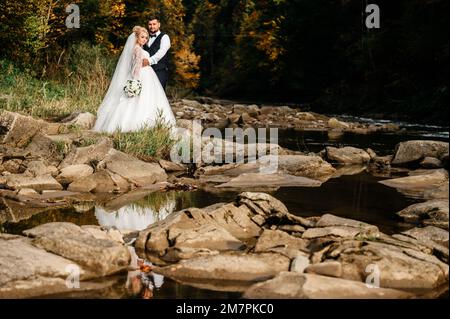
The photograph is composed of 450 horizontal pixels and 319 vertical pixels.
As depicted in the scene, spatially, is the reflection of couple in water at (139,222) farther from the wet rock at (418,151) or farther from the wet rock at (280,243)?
the wet rock at (418,151)

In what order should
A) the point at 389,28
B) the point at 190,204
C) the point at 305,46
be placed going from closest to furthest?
the point at 190,204 → the point at 389,28 → the point at 305,46

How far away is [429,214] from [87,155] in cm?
511

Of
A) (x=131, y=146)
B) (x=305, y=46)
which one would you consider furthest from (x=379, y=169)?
(x=305, y=46)

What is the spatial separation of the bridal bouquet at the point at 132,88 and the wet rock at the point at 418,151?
201 inches

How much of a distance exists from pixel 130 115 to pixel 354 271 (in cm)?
748

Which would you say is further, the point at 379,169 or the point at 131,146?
the point at 379,169

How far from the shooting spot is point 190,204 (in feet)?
25.4

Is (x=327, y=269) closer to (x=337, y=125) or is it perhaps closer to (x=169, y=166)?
(x=169, y=166)

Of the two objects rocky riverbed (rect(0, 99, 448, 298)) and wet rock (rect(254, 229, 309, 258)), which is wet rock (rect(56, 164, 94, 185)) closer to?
rocky riverbed (rect(0, 99, 448, 298))

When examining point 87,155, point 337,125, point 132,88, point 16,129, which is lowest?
point 337,125

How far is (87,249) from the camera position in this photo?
498 centimetres

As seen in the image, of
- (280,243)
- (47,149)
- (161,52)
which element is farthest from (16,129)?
(280,243)

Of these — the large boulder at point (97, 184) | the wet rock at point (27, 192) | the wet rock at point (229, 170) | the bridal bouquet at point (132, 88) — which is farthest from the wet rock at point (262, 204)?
the bridal bouquet at point (132, 88)
